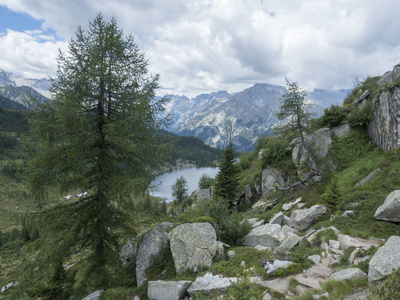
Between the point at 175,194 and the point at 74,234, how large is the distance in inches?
2857

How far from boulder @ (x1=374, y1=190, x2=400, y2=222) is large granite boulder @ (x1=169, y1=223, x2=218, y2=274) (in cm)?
738

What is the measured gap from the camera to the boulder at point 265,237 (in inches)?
396

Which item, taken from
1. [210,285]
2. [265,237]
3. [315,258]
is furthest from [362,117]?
[210,285]

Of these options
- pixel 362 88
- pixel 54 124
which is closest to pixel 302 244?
pixel 54 124

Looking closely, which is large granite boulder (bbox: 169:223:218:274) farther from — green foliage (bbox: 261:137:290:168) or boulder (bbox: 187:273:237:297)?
green foliage (bbox: 261:137:290:168)

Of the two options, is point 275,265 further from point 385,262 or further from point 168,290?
point 168,290

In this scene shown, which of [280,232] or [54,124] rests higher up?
[54,124]

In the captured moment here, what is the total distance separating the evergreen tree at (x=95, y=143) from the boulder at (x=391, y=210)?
10.3 m

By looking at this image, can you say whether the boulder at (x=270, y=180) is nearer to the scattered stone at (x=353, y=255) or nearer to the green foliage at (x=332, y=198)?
the green foliage at (x=332, y=198)

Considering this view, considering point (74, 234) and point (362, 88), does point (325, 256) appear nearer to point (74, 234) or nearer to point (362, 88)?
point (74, 234)

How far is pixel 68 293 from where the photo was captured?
11406 mm

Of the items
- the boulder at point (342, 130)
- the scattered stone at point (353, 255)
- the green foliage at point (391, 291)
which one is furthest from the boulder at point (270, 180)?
the green foliage at point (391, 291)

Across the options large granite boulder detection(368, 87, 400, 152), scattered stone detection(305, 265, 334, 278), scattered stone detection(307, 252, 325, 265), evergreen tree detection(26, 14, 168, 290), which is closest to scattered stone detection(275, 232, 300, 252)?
scattered stone detection(307, 252, 325, 265)

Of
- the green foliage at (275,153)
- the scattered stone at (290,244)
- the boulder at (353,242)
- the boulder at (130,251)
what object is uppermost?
the green foliage at (275,153)
